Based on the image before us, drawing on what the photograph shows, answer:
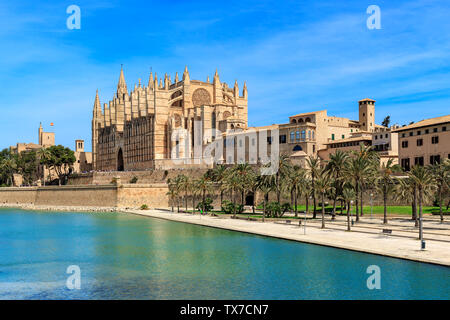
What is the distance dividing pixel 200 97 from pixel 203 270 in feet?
265

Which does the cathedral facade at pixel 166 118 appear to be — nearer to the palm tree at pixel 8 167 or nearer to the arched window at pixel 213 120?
the arched window at pixel 213 120

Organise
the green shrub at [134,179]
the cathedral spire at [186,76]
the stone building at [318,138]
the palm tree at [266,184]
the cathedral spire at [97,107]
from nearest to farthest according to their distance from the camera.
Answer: the palm tree at [266,184] → the stone building at [318,138] → the green shrub at [134,179] → the cathedral spire at [186,76] → the cathedral spire at [97,107]

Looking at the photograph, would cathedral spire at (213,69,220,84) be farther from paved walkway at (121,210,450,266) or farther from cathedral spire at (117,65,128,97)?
paved walkway at (121,210,450,266)

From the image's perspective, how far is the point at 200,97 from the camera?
104 meters

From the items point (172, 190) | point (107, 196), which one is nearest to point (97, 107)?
point (107, 196)

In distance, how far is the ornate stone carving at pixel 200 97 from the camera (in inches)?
4072

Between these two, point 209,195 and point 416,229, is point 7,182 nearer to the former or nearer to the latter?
point 209,195

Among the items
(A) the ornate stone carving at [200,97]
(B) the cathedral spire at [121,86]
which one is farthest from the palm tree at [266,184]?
(B) the cathedral spire at [121,86]

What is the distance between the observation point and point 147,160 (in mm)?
102188

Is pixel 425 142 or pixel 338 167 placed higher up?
pixel 425 142

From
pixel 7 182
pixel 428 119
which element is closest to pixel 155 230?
pixel 428 119

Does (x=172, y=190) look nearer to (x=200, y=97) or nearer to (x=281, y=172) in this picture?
(x=281, y=172)

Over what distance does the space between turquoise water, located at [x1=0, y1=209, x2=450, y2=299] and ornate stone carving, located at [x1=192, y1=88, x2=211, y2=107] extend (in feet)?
213

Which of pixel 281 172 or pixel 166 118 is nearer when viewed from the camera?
pixel 281 172
